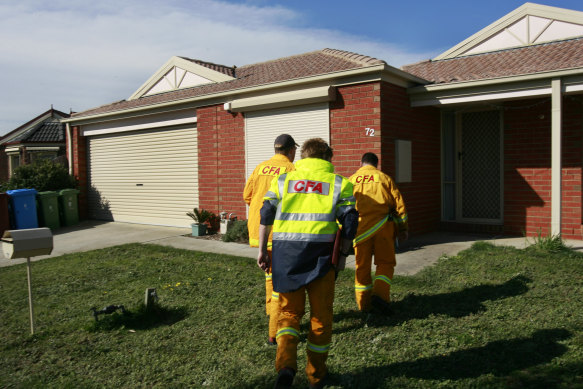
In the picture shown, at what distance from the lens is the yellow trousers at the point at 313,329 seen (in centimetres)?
334

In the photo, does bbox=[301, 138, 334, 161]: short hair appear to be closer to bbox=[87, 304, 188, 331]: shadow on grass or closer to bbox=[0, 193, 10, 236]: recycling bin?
bbox=[87, 304, 188, 331]: shadow on grass

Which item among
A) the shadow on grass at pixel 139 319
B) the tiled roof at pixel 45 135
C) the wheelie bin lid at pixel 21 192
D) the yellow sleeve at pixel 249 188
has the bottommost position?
the shadow on grass at pixel 139 319

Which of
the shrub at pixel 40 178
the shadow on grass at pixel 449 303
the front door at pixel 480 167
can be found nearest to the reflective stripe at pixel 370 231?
the shadow on grass at pixel 449 303

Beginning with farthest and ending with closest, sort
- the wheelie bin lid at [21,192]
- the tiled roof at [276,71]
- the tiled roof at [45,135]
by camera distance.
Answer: the tiled roof at [45,135] → the wheelie bin lid at [21,192] → the tiled roof at [276,71]

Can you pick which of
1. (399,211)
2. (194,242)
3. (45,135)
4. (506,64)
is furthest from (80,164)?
(399,211)

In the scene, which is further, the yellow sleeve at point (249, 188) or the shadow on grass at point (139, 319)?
the shadow on grass at point (139, 319)

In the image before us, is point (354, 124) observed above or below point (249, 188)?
above

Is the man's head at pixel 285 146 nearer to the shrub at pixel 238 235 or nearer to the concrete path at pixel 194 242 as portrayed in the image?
the concrete path at pixel 194 242

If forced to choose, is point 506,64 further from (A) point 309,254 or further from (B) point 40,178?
(B) point 40,178

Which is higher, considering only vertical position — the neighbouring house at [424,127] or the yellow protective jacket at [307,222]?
the neighbouring house at [424,127]

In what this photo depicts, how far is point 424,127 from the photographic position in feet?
32.3

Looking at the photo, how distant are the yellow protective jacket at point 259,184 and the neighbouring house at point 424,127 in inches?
166

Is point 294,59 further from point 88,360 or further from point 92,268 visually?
point 88,360

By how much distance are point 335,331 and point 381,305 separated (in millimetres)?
578
